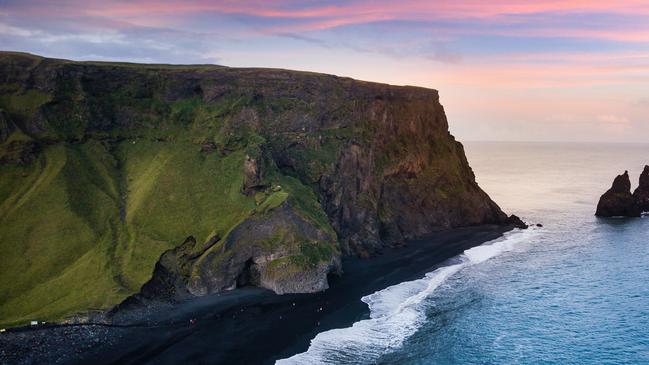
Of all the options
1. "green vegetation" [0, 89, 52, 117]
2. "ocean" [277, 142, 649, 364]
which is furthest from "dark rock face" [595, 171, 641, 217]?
"green vegetation" [0, 89, 52, 117]

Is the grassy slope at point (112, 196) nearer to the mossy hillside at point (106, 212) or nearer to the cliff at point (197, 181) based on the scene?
the mossy hillside at point (106, 212)

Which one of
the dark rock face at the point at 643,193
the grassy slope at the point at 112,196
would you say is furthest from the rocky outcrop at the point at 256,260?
the dark rock face at the point at 643,193

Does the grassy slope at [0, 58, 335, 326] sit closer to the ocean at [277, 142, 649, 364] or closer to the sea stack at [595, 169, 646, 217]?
the ocean at [277, 142, 649, 364]

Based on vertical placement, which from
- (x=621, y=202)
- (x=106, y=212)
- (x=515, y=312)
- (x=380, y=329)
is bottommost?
(x=380, y=329)

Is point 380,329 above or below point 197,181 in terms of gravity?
below


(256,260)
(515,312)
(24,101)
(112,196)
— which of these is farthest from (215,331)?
(24,101)

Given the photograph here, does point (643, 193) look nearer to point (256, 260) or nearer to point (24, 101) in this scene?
point (256, 260)
